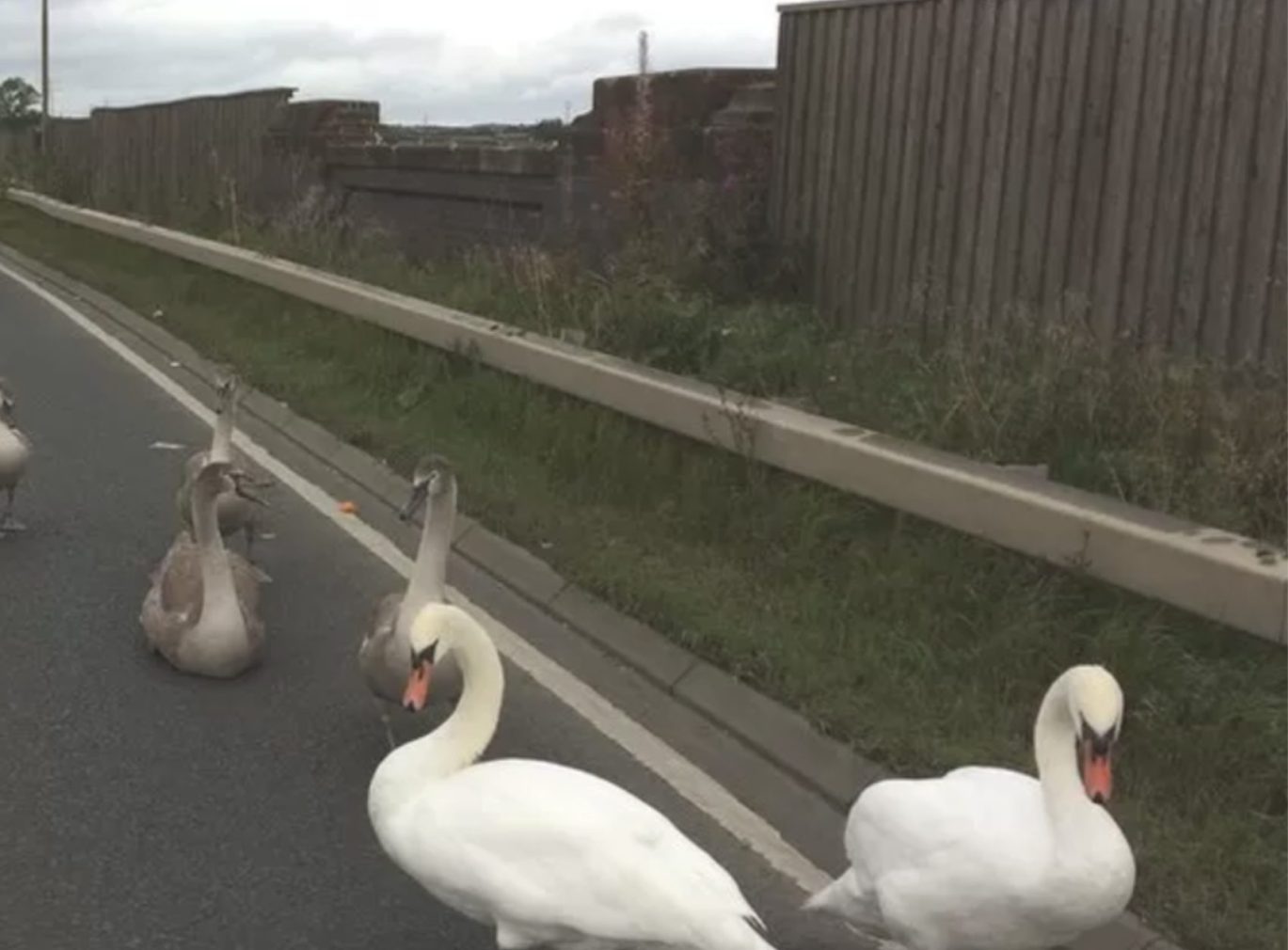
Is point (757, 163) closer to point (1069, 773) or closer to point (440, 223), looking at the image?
point (440, 223)

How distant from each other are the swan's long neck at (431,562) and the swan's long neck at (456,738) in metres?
1.33

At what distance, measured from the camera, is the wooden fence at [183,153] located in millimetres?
23125

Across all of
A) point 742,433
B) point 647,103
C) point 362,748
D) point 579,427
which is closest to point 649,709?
point 362,748

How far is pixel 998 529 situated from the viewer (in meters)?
5.93

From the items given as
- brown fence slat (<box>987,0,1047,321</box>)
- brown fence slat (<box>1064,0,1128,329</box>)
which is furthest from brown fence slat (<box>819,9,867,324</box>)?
brown fence slat (<box>1064,0,1128,329</box>)

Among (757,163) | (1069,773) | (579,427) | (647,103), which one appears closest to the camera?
(1069,773)

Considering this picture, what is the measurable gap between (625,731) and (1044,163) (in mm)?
5020

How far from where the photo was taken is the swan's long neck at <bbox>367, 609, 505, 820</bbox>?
418 centimetres

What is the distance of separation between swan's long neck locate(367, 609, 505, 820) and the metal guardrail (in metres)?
2.09

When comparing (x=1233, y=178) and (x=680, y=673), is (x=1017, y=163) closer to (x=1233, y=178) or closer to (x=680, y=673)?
(x=1233, y=178)

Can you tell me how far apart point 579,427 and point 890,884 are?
211 inches

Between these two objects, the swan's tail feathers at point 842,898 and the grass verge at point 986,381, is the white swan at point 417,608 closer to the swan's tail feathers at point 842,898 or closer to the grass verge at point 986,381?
the swan's tail feathers at point 842,898

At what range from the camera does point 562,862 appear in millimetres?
3777

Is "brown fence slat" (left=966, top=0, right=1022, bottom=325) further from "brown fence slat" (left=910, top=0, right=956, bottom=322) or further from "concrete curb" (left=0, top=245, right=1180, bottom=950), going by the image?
"concrete curb" (left=0, top=245, right=1180, bottom=950)
